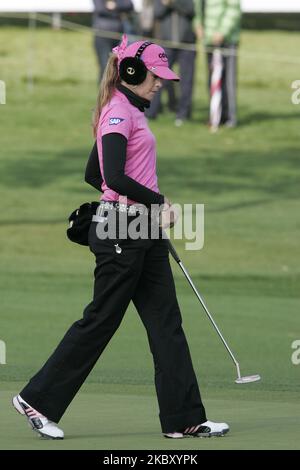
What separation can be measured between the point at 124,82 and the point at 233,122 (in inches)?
722

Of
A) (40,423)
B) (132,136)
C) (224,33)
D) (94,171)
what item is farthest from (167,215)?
(224,33)

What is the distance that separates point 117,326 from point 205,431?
2.32ft

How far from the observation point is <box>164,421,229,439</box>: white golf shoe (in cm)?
739

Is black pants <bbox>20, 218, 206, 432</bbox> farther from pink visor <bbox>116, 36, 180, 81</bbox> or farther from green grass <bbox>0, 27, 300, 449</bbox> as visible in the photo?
pink visor <bbox>116, 36, 180, 81</bbox>

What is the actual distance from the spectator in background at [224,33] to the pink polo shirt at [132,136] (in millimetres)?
16832

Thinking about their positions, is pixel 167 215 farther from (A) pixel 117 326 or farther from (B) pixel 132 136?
(A) pixel 117 326

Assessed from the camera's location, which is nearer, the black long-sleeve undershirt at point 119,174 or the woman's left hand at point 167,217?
the black long-sleeve undershirt at point 119,174

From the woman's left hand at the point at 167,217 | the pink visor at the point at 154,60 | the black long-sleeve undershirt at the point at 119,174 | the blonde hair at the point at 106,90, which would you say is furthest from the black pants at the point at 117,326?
the pink visor at the point at 154,60

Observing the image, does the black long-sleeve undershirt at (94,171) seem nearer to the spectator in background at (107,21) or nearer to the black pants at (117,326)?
the black pants at (117,326)

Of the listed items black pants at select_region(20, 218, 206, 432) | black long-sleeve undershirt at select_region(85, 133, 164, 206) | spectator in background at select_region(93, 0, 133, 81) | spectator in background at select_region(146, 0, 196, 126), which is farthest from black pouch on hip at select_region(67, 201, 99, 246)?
spectator in background at select_region(93, 0, 133, 81)

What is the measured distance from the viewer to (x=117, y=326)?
7.43 m

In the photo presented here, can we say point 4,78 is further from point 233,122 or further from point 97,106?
point 97,106

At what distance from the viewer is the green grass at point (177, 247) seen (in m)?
8.31

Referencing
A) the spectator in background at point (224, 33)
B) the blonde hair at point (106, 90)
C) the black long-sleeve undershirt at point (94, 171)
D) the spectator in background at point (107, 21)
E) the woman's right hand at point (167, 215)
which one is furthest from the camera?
the spectator in background at point (107, 21)
